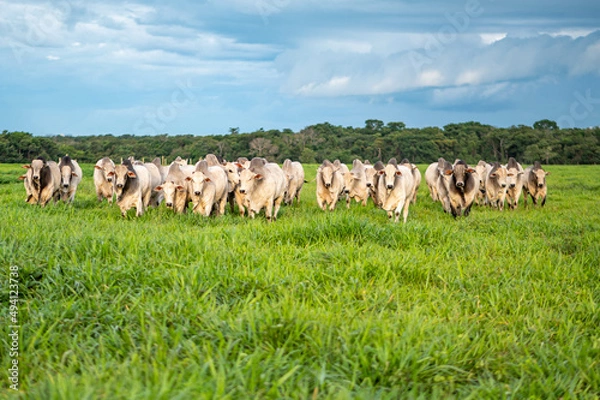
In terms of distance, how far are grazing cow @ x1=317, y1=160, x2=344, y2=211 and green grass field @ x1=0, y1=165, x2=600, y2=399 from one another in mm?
7168

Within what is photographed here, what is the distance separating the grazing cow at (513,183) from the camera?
16.2 metres

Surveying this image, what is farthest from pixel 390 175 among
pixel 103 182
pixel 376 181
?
pixel 103 182

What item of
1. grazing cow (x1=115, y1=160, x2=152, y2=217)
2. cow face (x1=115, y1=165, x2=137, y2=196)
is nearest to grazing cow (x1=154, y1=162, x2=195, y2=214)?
grazing cow (x1=115, y1=160, x2=152, y2=217)

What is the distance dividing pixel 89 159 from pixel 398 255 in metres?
55.2

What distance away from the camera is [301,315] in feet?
12.9

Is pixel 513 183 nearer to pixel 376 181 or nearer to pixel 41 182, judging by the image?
pixel 376 181

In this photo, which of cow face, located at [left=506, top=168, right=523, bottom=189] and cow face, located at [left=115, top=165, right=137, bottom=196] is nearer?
cow face, located at [left=115, top=165, right=137, bottom=196]

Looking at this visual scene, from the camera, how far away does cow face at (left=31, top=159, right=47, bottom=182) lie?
1253 centimetres

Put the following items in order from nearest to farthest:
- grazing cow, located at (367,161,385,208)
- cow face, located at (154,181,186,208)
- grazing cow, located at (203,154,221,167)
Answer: cow face, located at (154,181,186,208) → grazing cow, located at (367,161,385,208) → grazing cow, located at (203,154,221,167)

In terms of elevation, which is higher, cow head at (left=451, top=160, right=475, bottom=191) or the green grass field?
cow head at (left=451, top=160, right=475, bottom=191)

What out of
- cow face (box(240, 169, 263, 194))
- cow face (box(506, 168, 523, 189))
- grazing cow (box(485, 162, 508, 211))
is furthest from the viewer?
grazing cow (box(485, 162, 508, 211))

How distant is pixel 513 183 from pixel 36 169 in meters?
12.1

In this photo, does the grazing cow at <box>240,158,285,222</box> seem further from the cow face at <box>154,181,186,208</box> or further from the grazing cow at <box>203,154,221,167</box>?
the grazing cow at <box>203,154,221,167</box>

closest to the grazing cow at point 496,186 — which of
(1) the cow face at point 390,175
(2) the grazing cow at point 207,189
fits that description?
(1) the cow face at point 390,175
